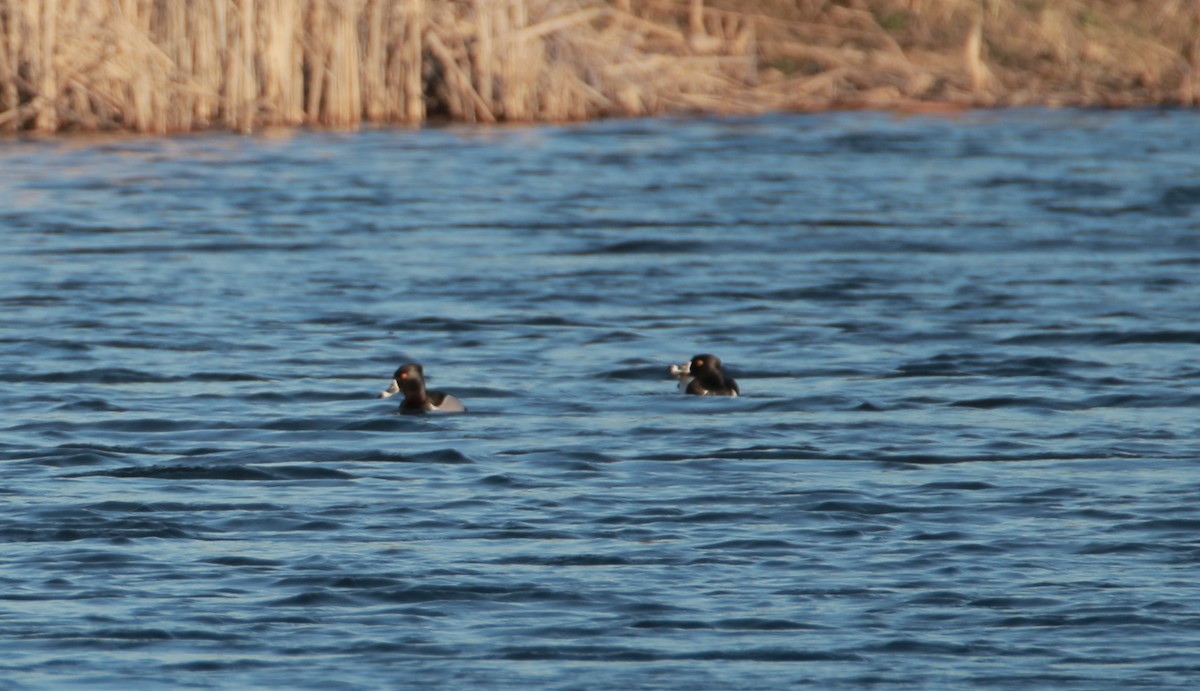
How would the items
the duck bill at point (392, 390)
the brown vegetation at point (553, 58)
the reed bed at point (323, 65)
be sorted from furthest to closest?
the brown vegetation at point (553, 58) < the reed bed at point (323, 65) < the duck bill at point (392, 390)

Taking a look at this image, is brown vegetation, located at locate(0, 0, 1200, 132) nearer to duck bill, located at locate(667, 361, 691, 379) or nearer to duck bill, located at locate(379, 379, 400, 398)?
duck bill, located at locate(379, 379, 400, 398)

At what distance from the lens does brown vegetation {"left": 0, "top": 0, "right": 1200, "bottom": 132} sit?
78.4 ft

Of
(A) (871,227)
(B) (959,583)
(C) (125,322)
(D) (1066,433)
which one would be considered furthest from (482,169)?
(B) (959,583)

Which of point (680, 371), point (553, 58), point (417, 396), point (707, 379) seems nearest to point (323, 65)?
point (553, 58)

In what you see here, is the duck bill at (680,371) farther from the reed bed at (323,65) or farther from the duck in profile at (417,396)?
the reed bed at (323,65)

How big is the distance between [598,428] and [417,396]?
0.97m

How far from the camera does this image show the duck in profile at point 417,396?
11414mm

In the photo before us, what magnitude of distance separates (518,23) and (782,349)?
41.6ft

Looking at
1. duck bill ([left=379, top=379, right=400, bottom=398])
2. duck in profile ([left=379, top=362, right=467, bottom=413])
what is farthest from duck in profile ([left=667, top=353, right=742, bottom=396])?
duck bill ([left=379, top=379, right=400, bottom=398])

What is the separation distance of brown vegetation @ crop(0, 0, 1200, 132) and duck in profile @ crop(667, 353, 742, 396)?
12.7 metres

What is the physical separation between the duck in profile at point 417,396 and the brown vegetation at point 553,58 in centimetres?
1261

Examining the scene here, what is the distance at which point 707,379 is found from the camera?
11945 mm

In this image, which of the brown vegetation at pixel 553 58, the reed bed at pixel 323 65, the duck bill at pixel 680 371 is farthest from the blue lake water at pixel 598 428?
the brown vegetation at pixel 553 58

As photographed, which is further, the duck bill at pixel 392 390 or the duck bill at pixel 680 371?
the duck bill at pixel 680 371
